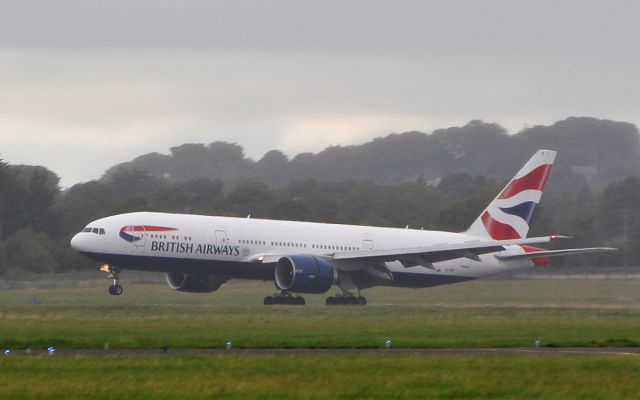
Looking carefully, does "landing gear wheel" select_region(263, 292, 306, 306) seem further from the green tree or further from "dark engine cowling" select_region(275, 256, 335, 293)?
the green tree

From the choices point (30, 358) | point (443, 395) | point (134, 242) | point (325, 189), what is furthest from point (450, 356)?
point (325, 189)

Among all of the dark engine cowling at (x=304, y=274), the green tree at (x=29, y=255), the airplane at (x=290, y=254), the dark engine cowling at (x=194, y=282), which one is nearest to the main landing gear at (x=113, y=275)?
the airplane at (x=290, y=254)

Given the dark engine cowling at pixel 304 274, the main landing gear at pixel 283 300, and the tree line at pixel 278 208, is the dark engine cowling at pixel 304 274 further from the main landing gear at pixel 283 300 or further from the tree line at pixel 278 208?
the tree line at pixel 278 208

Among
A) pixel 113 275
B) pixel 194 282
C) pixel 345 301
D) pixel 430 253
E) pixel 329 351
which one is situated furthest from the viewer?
pixel 194 282

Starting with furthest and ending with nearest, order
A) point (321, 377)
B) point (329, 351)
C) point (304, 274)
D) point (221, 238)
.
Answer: point (221, 238), point (304, 274), point (329, 351), point (321, 377)

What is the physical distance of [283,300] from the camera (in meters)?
50.7

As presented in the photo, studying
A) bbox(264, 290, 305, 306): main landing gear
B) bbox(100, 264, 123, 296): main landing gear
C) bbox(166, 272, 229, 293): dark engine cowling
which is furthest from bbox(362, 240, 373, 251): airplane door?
bbox(100, 264, 123, 296): main landing gear

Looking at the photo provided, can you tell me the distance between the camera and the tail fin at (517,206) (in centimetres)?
5756

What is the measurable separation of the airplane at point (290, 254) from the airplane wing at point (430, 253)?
37mm

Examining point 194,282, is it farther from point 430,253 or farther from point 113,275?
point 430,253

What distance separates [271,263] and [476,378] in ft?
99.0

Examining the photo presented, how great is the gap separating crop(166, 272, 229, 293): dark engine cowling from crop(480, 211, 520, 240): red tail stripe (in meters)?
12.0

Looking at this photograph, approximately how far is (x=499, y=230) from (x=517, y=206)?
1337mm

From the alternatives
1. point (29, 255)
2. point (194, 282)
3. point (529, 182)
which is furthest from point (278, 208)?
point (194, 282)
